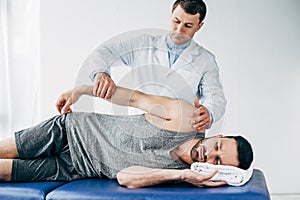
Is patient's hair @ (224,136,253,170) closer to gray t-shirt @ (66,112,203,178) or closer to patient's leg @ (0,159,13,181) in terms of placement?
gray t-shirt @ (66,112,203,178)

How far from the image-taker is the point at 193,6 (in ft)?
10.1

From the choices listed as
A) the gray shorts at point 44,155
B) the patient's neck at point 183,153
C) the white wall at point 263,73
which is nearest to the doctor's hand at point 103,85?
the gray shorts at point 44,155

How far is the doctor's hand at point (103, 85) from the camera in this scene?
2.62m

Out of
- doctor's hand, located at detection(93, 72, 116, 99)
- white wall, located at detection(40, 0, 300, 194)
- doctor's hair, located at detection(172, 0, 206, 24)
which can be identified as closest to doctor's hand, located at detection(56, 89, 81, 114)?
doctor's hand, located at detection(93, 72, 116, 99)

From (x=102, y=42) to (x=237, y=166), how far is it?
160 centimetres

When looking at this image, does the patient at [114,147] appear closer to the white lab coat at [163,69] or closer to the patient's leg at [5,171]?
the patient's leg at [5,171]

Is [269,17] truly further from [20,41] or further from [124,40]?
[20,41]

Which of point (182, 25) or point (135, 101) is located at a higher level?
point (182, 25)

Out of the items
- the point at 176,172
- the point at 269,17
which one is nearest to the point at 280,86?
the point at 269,17

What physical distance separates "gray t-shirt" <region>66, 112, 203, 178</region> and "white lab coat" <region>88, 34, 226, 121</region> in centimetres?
29

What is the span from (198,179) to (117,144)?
0.52 m

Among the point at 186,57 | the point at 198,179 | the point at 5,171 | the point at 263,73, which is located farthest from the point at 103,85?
the point at 263,73

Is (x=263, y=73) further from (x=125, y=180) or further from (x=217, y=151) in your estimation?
(x=125, y=180)

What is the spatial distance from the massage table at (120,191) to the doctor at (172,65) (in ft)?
1.85
